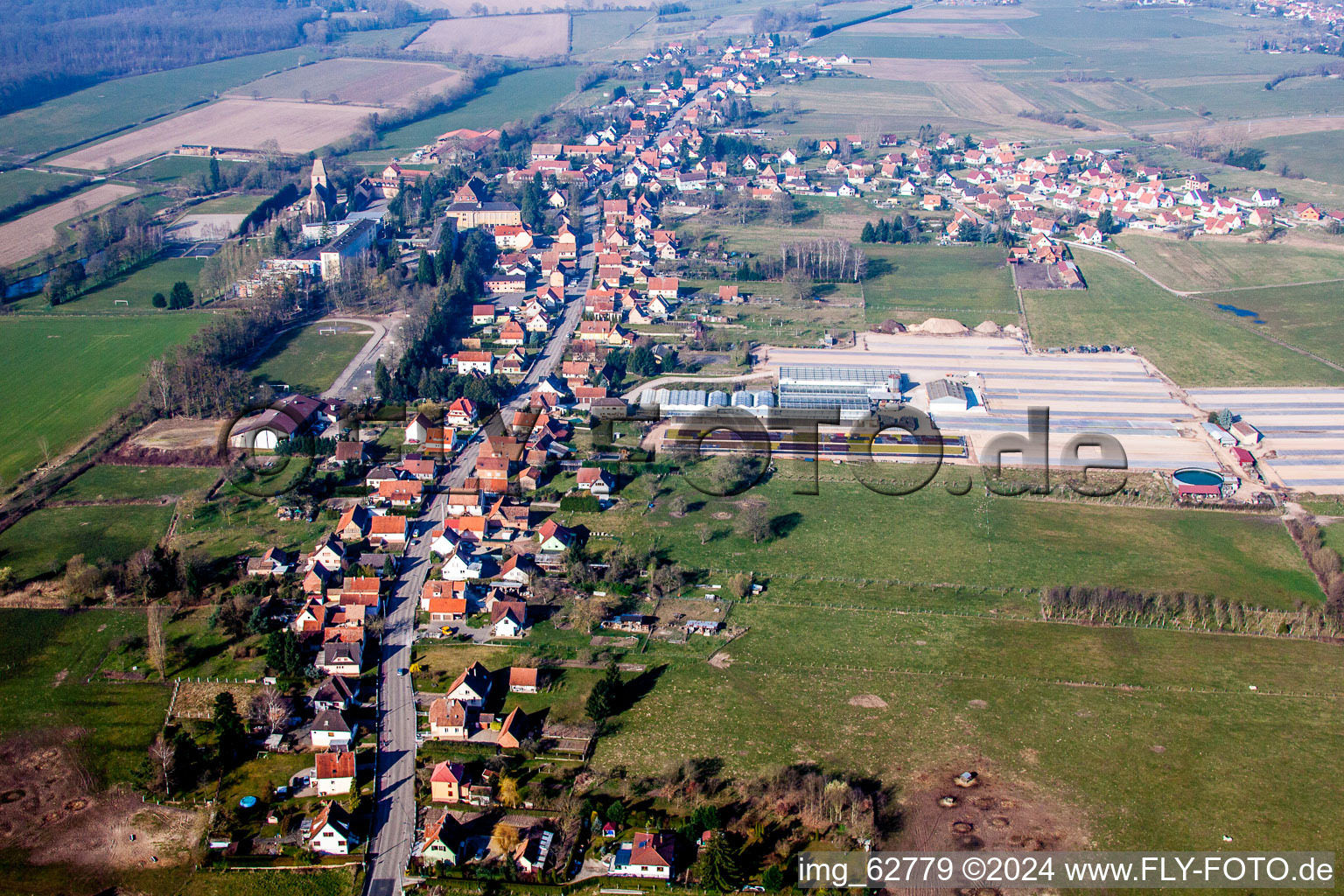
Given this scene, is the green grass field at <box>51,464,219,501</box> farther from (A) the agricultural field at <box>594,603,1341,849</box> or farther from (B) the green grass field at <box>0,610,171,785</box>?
(A) the agricultural field at <box>594,603,1341,849</box>

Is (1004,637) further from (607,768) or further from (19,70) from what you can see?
(19,70)

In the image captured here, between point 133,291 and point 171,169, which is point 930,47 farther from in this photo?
point 133,291

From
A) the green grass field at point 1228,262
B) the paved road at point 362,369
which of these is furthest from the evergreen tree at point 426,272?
the green grass field at point 1228,262

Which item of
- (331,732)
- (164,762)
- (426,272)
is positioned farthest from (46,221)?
(331,732)

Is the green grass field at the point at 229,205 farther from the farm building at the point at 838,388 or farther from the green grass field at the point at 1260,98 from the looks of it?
the green grass field at the point at 1260,98

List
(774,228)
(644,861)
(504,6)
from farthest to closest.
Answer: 1. (504,6)
2. (774,228)
3. (644,861)

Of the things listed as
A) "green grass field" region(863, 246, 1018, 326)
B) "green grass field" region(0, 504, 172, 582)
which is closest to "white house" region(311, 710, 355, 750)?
"green grass field" region(0, 504, 172, 582)
